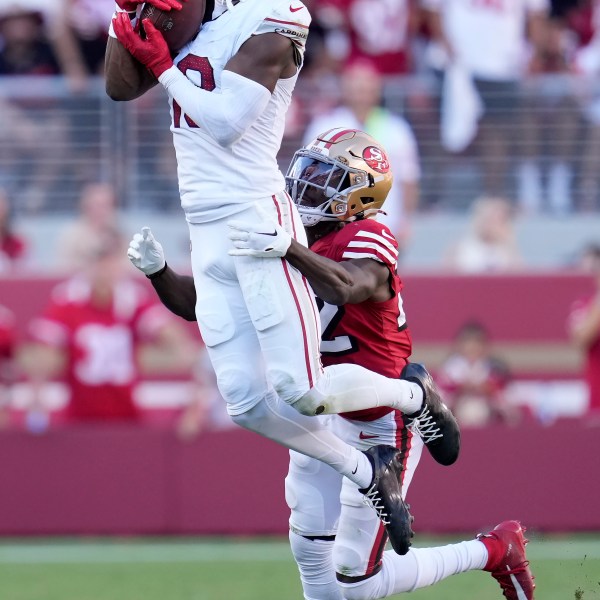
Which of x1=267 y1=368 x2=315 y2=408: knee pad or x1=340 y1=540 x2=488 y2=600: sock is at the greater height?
x1=267 y1=368 x2=315 y2=408: knee pad

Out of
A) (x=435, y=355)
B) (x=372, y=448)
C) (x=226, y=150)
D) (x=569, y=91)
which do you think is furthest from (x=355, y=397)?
(x=569, y=91)

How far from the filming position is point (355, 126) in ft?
32.2

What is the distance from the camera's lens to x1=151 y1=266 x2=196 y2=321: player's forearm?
579cm

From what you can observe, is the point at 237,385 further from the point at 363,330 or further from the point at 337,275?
the point at 363,330

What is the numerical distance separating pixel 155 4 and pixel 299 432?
5.31 feet

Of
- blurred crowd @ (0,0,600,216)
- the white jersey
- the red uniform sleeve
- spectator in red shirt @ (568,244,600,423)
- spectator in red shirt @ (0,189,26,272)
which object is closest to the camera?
the white jersey

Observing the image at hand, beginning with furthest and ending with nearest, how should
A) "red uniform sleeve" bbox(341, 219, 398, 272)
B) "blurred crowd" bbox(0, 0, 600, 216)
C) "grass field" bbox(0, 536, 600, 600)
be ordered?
"blurred crowd" bbox(0, 0, 600, 216), "grass field" bbox(0, 536, 600, 600), "red uniform sleeve" bbox(341, 219, 398, 272)

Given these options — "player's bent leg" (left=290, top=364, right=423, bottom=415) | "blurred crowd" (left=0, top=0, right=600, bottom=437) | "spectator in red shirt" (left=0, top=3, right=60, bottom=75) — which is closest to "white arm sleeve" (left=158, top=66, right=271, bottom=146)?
"player's bent leg" (left=290, top=364, right=423, bottom=415)

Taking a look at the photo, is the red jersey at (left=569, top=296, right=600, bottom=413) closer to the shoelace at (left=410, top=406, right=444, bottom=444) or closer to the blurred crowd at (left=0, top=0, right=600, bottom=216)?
the blurred crowd at (left=0, top=0, right=600, bottom=216)

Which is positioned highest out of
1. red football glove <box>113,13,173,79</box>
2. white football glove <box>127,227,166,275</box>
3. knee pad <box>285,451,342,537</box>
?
red football glove <box>113,13,173,79</box>

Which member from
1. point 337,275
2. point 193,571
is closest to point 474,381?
point 193,571

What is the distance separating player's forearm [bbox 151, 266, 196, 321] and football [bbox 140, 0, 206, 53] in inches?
38.7

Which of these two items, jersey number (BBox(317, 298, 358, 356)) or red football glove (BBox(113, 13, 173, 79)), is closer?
red football glove (BBox(113, 13, 173, 79))

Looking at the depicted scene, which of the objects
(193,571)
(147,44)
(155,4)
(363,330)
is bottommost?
(193,571)
